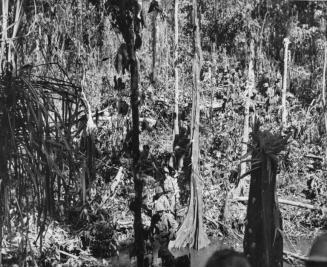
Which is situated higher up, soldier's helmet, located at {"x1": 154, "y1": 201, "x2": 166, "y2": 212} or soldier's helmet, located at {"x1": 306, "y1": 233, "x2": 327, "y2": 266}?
soldier's helmet, located at {"x1": 306, "y1": 233, "x2": 327, "y2": 266}

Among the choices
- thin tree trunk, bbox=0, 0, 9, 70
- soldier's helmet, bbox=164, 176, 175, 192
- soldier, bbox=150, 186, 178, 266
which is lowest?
soldier, bbox=150, 186, 178, 266

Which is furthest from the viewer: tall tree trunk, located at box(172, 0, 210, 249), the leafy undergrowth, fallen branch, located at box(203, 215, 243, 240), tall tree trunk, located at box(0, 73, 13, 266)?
fallen branch, located at box(203, 215, 243, 240)

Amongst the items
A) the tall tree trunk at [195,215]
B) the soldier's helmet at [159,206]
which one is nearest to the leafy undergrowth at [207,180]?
the soldier's helmet at [159,206]

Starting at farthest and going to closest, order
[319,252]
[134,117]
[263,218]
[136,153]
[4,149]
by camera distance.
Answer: [263,218], [136,153], [134,117], [4,149], [319,252]

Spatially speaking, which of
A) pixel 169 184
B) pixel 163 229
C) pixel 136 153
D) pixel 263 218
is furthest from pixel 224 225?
pixel 136 153

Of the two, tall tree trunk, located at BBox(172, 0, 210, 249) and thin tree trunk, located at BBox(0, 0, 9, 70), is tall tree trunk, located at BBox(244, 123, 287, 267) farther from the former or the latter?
tall tree trunk, located at BBox(172, 0, 210, 249)

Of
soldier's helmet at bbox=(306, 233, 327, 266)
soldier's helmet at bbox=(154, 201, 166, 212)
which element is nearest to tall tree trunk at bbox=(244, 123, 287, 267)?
soldier's helmet at bbox=(306, 233, 327, 266)

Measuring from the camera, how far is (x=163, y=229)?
9914 mm

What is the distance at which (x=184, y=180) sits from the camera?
13797 millimetres

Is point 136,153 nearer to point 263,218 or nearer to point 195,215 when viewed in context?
point 263,218

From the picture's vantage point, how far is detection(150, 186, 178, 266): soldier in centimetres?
822

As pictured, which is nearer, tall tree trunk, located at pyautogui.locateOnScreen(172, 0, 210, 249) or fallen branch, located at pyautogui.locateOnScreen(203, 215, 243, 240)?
tall tree trunk, located at pyautogui.locateOnScreen(172, 0, 210, 249)

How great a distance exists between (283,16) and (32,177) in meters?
19.8

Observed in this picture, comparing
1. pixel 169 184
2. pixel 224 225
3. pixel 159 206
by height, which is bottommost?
pixel 224 225
